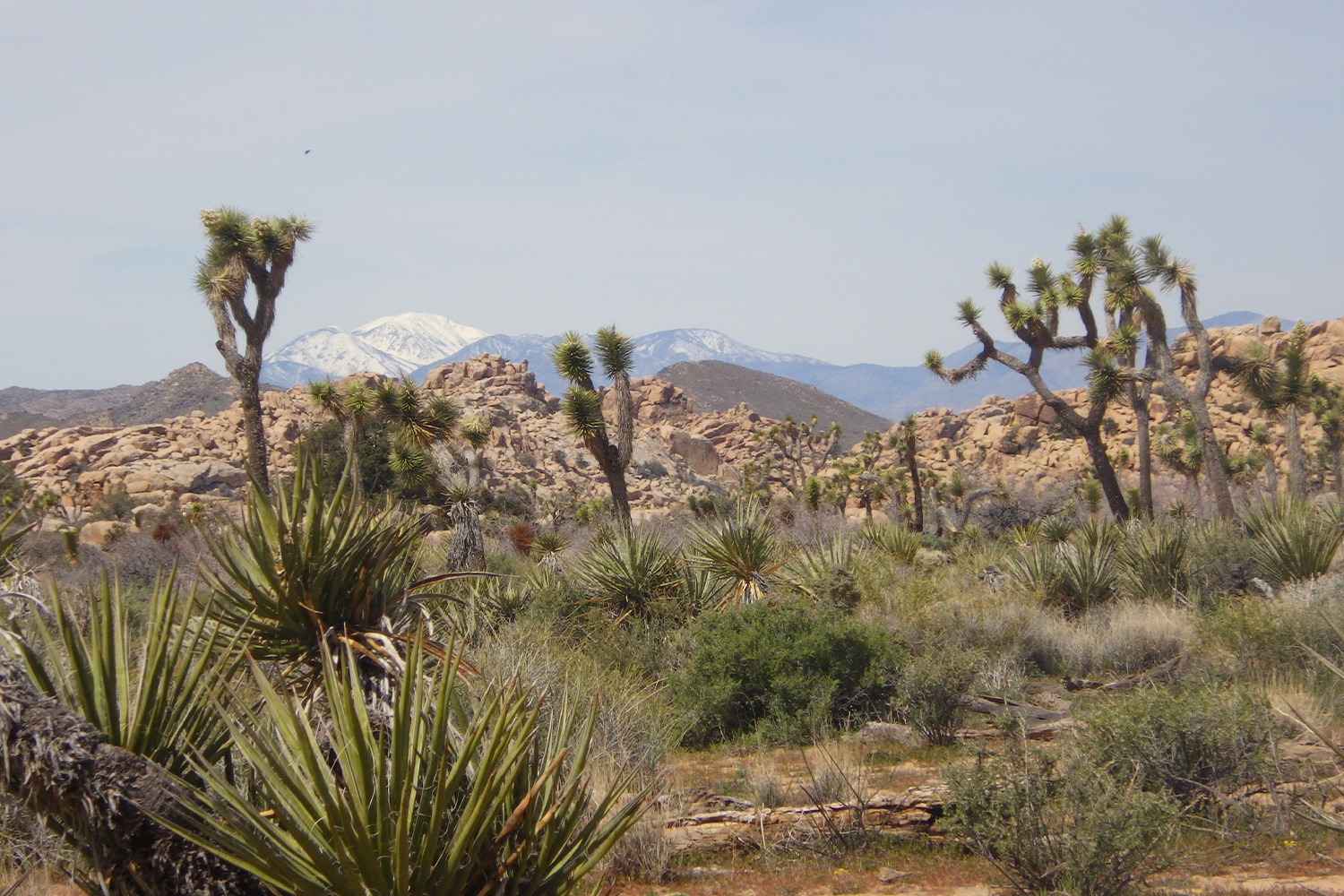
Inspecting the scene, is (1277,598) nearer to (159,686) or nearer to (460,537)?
(460,537)

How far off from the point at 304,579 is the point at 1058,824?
4667 mm

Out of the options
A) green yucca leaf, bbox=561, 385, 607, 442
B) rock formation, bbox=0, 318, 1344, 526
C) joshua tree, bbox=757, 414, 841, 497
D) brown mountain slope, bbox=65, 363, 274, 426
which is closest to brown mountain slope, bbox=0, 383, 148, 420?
brown mountain slope, bbox=65, 363, 274, 426

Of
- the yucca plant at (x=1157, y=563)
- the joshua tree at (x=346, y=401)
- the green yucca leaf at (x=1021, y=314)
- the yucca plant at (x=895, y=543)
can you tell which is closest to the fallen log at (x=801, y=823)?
the yucca plant at (x=1157, y=563)

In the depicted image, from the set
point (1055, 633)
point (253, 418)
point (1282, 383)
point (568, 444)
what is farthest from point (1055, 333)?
point (568, 444)

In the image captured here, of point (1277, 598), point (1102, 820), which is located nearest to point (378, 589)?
point (1102, 820)

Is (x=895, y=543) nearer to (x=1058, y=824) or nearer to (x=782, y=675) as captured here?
(x=782, y=675)

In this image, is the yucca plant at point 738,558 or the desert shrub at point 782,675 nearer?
the desert shrub at point 782,675

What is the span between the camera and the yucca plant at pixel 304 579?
4.55 metres

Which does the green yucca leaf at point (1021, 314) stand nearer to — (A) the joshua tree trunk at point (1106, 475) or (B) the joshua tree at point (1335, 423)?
(A) the joshua tree trunk at point (1106, 475)

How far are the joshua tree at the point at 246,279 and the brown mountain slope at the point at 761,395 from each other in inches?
3439

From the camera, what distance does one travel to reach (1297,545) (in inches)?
490

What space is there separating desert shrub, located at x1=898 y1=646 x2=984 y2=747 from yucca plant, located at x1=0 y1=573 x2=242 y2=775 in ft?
22.9

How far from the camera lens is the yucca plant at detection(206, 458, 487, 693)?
4555mm

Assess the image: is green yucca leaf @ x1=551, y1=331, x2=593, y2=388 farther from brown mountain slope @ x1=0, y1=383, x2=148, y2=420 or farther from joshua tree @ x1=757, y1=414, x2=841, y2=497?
brown mountain slope @ x1=0, y1=383, x2=148, y2=420
